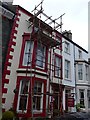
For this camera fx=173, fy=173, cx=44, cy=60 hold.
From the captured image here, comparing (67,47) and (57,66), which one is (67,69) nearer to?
(57,66)

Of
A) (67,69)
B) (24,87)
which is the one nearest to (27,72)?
(24,87)

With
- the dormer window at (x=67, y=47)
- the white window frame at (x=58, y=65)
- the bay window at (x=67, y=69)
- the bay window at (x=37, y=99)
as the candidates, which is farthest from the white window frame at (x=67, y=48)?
the bay window at (x=37, y=99)

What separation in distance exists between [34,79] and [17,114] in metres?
2.63

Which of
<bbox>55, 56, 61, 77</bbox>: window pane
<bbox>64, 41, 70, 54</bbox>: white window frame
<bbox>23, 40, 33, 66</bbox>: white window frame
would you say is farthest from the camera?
<bbox>64, 41, 70, 54</bbox>: white window frame

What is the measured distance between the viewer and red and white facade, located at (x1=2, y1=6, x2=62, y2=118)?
38.2 feet

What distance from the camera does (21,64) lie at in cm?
1281

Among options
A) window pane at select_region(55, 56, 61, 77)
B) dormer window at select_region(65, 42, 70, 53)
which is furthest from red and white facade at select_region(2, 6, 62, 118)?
dormer window at select_region(65, 42, 70, 53)

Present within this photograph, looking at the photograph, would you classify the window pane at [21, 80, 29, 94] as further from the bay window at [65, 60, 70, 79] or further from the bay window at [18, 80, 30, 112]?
the bay window at [65, 60, 70, 79]

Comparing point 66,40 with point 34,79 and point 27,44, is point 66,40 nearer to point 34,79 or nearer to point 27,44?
point 27,44

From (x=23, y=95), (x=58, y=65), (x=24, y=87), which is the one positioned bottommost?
(x=23, y=95)

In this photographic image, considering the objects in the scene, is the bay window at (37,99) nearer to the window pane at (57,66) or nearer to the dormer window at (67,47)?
the window pane at (57,66)

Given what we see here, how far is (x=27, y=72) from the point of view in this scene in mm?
12398

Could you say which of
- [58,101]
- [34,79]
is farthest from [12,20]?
[58,101]

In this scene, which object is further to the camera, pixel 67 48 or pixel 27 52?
pixel 67 48
